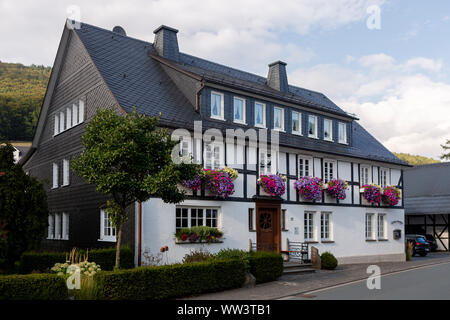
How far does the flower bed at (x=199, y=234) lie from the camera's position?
56.1 ft

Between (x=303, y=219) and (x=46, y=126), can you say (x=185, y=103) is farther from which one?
(x=46, y=126)

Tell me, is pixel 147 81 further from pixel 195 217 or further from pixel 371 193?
pixel 371 193

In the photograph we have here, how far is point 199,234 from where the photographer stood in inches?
688

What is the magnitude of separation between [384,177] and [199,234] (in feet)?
45.8

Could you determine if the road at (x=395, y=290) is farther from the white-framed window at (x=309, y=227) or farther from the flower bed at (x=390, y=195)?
the flower bed at (x=390, y=195)

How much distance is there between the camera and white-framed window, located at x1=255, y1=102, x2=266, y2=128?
2179 centimetres

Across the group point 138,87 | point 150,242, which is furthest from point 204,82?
point 150,242

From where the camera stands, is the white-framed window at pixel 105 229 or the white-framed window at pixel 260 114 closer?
the white-framed window at pixel 105 229

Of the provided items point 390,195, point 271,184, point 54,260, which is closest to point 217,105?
point 271,184

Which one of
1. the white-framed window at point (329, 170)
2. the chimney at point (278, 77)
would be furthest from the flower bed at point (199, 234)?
the chimney at point (278, 77)

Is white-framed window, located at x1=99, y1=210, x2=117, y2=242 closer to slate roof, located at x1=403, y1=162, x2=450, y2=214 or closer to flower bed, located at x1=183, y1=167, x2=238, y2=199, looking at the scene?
flower bed, located at x1=183, y1=167, x2=238, y2=199

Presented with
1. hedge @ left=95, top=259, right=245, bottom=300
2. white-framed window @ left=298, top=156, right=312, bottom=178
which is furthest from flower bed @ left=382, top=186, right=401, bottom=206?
hedge @ left=95, top=259, right=245, bottom=300

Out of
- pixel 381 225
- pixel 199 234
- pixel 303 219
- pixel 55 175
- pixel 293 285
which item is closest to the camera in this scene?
pixel 293 285

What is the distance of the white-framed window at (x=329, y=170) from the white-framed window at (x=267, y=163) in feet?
12.4
